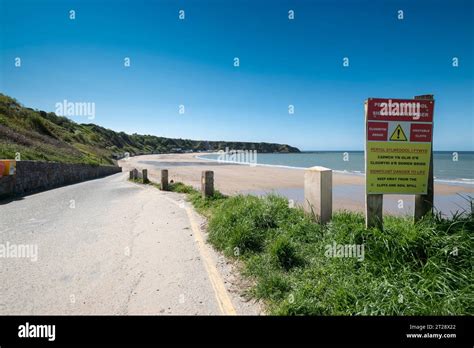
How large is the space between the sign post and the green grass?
1.82 ft

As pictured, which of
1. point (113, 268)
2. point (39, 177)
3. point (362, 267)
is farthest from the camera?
point (39, 177)

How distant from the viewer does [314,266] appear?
3896 millimetres

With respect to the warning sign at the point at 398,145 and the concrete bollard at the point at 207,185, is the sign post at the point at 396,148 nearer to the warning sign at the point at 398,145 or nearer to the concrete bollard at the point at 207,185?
the warning sign at the point at 398,145

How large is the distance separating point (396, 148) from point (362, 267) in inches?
82.0

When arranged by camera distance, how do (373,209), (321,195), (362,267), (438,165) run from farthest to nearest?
(438,165)
(321,195)
(373,209)
(362,267)

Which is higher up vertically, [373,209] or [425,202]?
[425,202]

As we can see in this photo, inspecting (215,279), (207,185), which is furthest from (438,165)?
(215,279)

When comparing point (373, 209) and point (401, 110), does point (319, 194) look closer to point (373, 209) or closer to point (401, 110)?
point (373, 209)

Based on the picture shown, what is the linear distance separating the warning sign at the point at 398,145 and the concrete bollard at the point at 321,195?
2.98ft

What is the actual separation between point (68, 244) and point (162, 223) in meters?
2.26

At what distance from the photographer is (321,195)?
5184 millimetres
